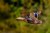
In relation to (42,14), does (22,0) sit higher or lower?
higher

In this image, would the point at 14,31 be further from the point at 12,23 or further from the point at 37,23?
the point at 37,23

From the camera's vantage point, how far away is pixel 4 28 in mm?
2859

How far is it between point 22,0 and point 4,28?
0.40 meters

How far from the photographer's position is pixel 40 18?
118 inches

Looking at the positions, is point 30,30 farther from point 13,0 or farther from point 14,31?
point 13,0

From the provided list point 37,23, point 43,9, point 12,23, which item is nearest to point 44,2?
point 43,9

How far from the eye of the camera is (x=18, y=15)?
2922 millimetres

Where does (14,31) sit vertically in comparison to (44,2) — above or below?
below

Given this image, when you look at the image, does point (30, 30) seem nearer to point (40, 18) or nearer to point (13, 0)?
point (40, 18)

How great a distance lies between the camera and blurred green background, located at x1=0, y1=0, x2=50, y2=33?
2867 mm

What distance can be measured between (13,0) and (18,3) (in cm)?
7

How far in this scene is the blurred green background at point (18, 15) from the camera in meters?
2.87

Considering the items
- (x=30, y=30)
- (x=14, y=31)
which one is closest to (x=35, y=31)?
(x=30, y=30)

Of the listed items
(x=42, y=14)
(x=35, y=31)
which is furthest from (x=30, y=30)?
(x=42, y=14)
